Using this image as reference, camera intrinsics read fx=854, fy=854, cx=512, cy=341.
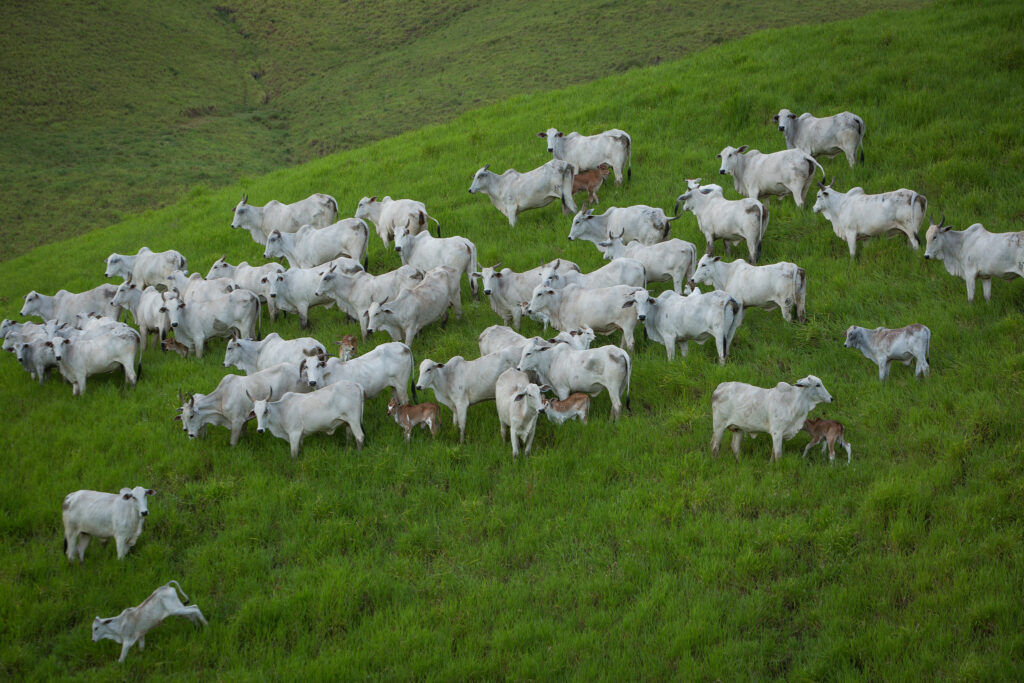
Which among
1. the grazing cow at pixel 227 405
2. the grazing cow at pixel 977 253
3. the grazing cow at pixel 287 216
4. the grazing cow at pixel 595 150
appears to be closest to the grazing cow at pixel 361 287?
the grazing cow at pixel 227 405

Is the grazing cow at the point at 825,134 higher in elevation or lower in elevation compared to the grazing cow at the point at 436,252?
higher

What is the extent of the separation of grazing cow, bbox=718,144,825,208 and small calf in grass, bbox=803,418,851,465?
632 cm

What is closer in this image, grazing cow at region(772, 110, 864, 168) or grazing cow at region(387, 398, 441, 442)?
grazing cow at region(387, 398, 441, 442)

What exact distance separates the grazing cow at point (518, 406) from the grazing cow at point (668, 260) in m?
3.88

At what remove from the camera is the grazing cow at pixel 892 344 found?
36.0ft

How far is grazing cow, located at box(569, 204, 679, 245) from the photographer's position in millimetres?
15477

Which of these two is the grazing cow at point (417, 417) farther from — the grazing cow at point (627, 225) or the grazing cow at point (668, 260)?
the grazing cow at point (627, 225)

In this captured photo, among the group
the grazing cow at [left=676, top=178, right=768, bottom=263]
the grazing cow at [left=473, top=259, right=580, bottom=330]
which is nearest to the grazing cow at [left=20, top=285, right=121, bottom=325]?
the grazing cow at [left=473, top=259, right=580, bottom=330]

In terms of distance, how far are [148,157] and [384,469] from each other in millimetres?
36042

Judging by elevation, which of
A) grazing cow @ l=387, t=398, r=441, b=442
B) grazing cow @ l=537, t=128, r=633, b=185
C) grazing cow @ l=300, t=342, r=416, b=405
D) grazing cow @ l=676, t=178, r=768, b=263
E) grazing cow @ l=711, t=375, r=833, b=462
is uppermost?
grazing cow @ l=537, t=128, r=633, b=185

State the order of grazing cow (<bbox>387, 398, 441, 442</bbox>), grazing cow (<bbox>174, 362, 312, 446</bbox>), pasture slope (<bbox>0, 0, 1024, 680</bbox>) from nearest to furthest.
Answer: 1. pasture slope (<bbox>0, 0, 1024, 680</bbox>)
2. grazing cow (<bbox>387, 398, 441, 442</bbox>)
3. grazing cow (<bbox>174, 362, 312, 446</bbox>)

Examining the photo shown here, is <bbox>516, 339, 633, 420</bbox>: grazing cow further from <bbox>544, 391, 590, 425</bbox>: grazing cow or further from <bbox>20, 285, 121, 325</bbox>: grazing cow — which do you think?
<bbox>20, 285, 121, 325</bbox>: grazing cow

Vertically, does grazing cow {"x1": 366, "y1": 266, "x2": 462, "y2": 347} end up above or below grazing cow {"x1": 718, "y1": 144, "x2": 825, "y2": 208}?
below

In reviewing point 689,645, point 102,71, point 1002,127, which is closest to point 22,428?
point 689,645
